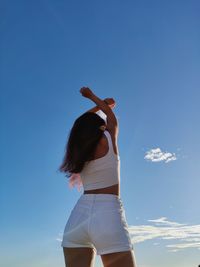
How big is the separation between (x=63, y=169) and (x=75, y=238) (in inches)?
30.0

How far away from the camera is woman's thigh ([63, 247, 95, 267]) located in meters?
4.38

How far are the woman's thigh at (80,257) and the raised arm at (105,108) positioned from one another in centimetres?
127

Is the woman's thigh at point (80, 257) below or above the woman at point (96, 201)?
below

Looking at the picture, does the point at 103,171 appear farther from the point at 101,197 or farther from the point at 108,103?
the point at 108,103

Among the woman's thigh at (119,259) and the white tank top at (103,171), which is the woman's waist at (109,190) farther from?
the woman's thigh at (119,259)

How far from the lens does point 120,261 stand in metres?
4.07

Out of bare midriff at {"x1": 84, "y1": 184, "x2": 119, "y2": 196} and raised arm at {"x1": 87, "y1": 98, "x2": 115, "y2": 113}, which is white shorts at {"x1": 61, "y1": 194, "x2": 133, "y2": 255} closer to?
bare midriff at {"x1": 84, "y1": 184, "x2": 119, "y2": 196}

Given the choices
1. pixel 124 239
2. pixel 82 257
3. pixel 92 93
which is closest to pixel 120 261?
pixel 124 239

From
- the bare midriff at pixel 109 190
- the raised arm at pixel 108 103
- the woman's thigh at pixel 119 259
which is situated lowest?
the woman's thigh at pixel 119 259

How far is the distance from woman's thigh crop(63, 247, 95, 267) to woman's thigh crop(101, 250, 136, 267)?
0.26 meters

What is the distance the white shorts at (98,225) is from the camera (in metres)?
4.15

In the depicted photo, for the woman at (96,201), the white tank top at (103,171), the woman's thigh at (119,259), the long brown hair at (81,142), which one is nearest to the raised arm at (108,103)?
the woman at (96,201)

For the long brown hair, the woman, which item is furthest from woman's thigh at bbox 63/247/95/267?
the long brown hair

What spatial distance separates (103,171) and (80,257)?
90cm
